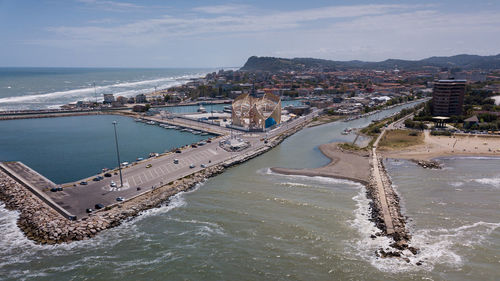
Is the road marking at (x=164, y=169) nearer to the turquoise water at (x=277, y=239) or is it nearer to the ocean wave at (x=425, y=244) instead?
the turquoise water at (x=277, y=239)

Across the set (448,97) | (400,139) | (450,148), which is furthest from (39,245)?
(448,97)

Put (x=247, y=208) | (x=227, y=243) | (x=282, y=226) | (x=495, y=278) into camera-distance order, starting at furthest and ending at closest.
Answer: (x=247, y=208) < (x=282, y=226) < (x=227, y=243) < (x=495, y=278)

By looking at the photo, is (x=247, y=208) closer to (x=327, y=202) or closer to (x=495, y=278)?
(x=327, y=202)

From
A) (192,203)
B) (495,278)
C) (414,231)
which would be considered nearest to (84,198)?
(192,203)

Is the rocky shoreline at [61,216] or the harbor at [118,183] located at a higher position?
the harbor at [118,183]

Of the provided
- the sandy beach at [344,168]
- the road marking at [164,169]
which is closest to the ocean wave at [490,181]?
the sandy beach at [344,168]
